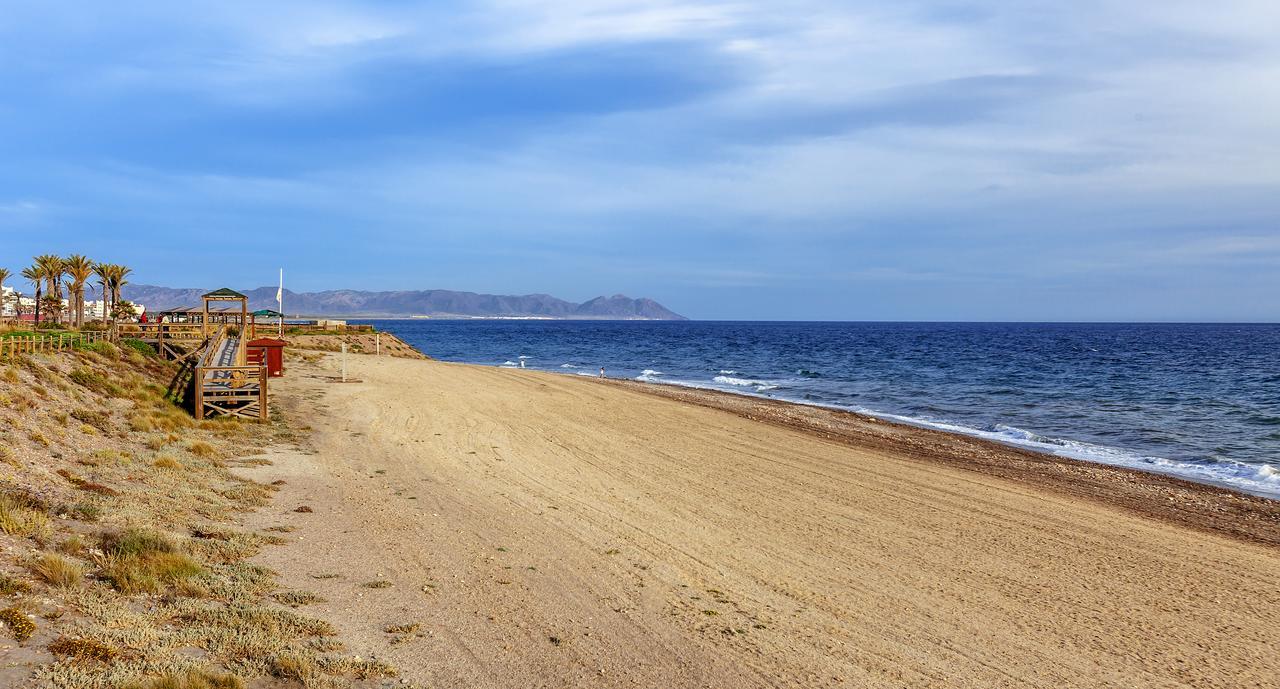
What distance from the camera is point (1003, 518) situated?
1438cm

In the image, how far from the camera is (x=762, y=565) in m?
10.9

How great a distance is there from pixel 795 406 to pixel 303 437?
20.7m

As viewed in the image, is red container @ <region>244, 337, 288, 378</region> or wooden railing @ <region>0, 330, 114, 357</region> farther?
red container @ <region>244, 337, 288, 378</region>

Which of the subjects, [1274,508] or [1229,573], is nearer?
[1229,573]

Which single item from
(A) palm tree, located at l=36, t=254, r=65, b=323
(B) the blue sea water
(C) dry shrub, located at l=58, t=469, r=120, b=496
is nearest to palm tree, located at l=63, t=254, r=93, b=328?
(A) palm tree, located at l=36, t=254, r=65, b=323

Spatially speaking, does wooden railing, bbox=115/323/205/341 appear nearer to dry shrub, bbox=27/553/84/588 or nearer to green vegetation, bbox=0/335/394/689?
green vegetation, bbox=0/335/394/689

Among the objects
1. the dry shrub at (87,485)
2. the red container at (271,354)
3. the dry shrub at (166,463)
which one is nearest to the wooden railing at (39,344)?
the red container at (271,354)

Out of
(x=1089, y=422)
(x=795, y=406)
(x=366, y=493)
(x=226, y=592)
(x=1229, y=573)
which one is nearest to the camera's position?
(x=226, y=592)

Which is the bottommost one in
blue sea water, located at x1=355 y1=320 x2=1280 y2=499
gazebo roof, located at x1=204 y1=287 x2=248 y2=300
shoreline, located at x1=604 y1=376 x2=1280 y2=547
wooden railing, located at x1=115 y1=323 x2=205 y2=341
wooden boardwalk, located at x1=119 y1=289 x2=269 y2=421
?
shoreline, located at x1=604 y1=376 x2=1280 y2=547

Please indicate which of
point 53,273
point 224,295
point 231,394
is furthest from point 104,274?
point 231,394

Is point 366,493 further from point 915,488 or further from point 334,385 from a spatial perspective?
point 334,385

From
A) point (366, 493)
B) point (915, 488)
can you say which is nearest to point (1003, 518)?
point (915, 488)

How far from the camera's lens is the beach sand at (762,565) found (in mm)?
7852

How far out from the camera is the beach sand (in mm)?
7852
